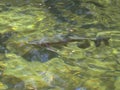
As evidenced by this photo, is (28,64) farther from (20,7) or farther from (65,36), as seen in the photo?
(20,7)

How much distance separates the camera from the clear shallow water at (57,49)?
295 cm

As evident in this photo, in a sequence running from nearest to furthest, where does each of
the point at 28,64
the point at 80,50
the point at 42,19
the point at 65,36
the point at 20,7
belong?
the point at 28,64 < the point at 80,50 < the point at 65,36 < the point at 42,19 < the point at 20,7

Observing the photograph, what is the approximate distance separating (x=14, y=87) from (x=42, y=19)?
152 cm

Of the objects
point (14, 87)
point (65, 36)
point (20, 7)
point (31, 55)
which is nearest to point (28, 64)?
point (31, 55)

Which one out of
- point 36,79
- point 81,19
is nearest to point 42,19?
point 81,19

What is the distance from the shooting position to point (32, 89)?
2.82m

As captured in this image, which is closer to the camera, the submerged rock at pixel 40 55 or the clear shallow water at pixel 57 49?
the clear shallow water at pixel 57 49

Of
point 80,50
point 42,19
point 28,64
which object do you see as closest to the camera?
point 28,64

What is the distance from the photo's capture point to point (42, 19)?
4188mm

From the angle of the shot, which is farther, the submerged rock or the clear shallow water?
the submerged rock

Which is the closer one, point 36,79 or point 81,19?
point 36,79

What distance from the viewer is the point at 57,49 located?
345cm

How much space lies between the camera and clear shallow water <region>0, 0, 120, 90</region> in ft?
9.67

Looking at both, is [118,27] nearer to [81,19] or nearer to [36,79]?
[81,19]
